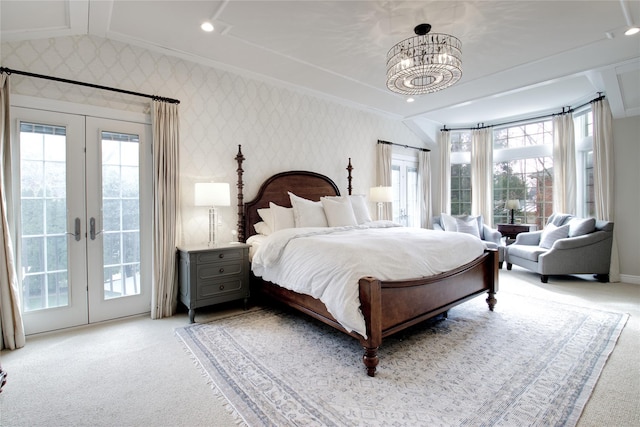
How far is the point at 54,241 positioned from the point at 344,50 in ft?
11.8

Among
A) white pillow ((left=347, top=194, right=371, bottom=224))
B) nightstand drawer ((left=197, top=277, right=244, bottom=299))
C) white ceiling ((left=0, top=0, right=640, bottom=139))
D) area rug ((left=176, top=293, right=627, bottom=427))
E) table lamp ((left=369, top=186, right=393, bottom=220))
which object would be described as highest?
white ceiling ((left=0, top=0, right=640, bottom=139))

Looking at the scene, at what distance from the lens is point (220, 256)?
3.38 meters

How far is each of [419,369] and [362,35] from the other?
3155mm

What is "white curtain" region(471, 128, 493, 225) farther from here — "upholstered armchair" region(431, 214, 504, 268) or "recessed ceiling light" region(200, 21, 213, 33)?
"recessed ceiling light" region(200, 21, 213, 33)

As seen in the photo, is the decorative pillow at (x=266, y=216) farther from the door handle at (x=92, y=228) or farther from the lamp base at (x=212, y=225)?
the door handle at (x=92, y=228)

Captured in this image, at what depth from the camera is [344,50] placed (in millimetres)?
3508

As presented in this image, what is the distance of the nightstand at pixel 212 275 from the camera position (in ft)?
10.5

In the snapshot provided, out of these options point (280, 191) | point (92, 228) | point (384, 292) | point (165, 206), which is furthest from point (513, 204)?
point (92, 228)

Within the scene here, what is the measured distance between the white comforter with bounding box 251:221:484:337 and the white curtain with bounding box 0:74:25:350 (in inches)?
80.5

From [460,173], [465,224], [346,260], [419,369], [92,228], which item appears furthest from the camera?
[460,173]

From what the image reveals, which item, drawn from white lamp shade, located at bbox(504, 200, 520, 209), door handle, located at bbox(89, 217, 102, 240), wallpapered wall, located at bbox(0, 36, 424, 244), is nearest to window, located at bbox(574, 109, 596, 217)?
white lamp shade, located at bbox(504, 200, 520, 209)

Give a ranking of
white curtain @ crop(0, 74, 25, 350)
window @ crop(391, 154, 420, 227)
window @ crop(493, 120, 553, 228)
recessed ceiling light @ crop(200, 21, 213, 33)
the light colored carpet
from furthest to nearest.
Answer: window @ crop(391, 154, 420, 227) → window @ crop(493, 120, 553, 228) → recessed ceiling light @ crop(200, 21, 213, 33) → white curtain @ crop(0, 74, 25, 350) → the light colored carpet

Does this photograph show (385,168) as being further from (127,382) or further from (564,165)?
(127,382)

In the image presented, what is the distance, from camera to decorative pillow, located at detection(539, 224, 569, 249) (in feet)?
16.3
